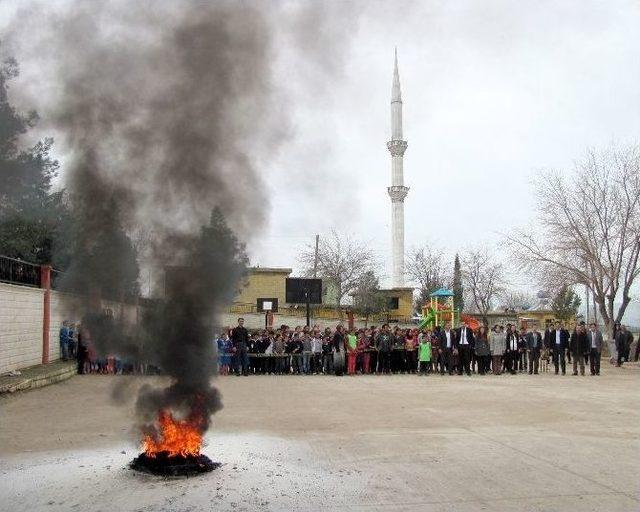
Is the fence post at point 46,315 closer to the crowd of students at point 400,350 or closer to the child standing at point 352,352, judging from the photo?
the crowd of students at point 400,350

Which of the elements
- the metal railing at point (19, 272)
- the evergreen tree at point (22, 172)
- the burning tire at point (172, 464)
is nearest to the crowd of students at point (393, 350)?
the metal railing at point (19, 272)

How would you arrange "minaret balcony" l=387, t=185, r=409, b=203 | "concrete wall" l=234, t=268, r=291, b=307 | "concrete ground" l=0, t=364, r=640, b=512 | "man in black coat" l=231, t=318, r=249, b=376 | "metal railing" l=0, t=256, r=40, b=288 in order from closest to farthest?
"concrete ground" l=0, t=364, r=640, b=512
"metal railing" l=0, t=256, r=40, b=288
"man in black coat" l=231, t=318, r=249, b=376
"concrete wall" l=234, t=268, r=291, b=307
"minaret balcony" l=387, t=185, r=409, b=203

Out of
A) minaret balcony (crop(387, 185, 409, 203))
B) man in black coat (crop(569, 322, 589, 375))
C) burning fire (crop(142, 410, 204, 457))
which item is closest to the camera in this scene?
burning fire (crop(142, 410, 204, 457))

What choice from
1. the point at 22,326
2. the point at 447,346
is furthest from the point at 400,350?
the point at 22,326

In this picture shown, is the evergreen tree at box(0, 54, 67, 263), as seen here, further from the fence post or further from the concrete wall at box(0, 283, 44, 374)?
the fence post

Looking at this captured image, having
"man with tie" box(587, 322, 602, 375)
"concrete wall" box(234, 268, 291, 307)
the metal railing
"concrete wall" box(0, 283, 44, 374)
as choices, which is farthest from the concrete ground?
"concrete wall" box(234, 268, 291, 307)

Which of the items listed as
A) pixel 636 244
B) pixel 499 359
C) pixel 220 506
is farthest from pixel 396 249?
pixel 220 506

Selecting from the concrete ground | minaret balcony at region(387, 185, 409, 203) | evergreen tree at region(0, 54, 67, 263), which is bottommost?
the concrete ground

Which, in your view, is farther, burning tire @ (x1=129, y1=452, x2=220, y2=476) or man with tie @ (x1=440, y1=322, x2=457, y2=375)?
man with tie @ (x1=440, y1=322, x2=457, y2=375)

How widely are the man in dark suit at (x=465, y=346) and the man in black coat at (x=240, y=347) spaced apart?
6.56 metres

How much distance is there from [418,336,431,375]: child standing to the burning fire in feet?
43.6

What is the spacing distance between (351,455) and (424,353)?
12449mm

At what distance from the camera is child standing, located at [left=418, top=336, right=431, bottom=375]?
18.9m

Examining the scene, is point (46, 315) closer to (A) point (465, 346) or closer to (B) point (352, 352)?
(B) point (352, 352)
